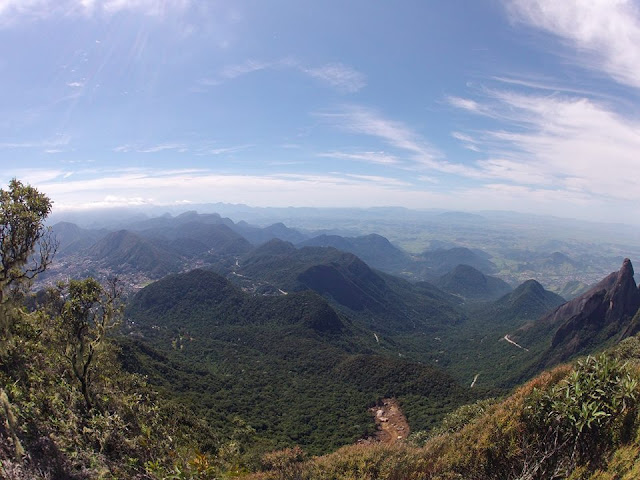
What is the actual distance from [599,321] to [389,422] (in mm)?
74993

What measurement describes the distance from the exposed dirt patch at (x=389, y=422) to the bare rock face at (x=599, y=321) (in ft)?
172

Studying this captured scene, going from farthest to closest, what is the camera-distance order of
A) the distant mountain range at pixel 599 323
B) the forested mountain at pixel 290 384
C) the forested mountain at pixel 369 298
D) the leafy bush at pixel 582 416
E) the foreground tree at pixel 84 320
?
the forested mountain at pixel 369 298, the distant mountain range at pixel 599 323, the foreground tree at pixel 84 320, the forested mountain at pixel 290 384, the leafy bush at pixel 582 416

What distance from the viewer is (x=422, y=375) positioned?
68125 mm

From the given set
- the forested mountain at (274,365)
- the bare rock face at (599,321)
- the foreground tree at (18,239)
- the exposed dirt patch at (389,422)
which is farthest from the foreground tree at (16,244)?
the bare rock face at (599,321)

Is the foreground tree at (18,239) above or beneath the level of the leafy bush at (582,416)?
above

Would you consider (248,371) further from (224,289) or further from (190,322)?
(224,289)

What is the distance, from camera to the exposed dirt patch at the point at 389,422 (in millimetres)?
46447

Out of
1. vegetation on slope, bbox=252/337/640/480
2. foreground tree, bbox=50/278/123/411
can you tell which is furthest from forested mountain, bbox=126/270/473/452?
foreground tree, bbox=50/278/123/411

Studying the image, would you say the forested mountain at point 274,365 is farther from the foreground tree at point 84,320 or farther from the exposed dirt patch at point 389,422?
the foreground tree at point 84,320

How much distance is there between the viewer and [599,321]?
292ft

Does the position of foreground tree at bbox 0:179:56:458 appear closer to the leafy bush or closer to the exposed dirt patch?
the leafy bush

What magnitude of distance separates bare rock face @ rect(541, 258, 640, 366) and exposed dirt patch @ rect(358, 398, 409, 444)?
172ft

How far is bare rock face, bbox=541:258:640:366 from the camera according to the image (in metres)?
84.3

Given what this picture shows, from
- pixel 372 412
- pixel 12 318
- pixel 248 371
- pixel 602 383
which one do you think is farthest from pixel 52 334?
pixel 248 371
